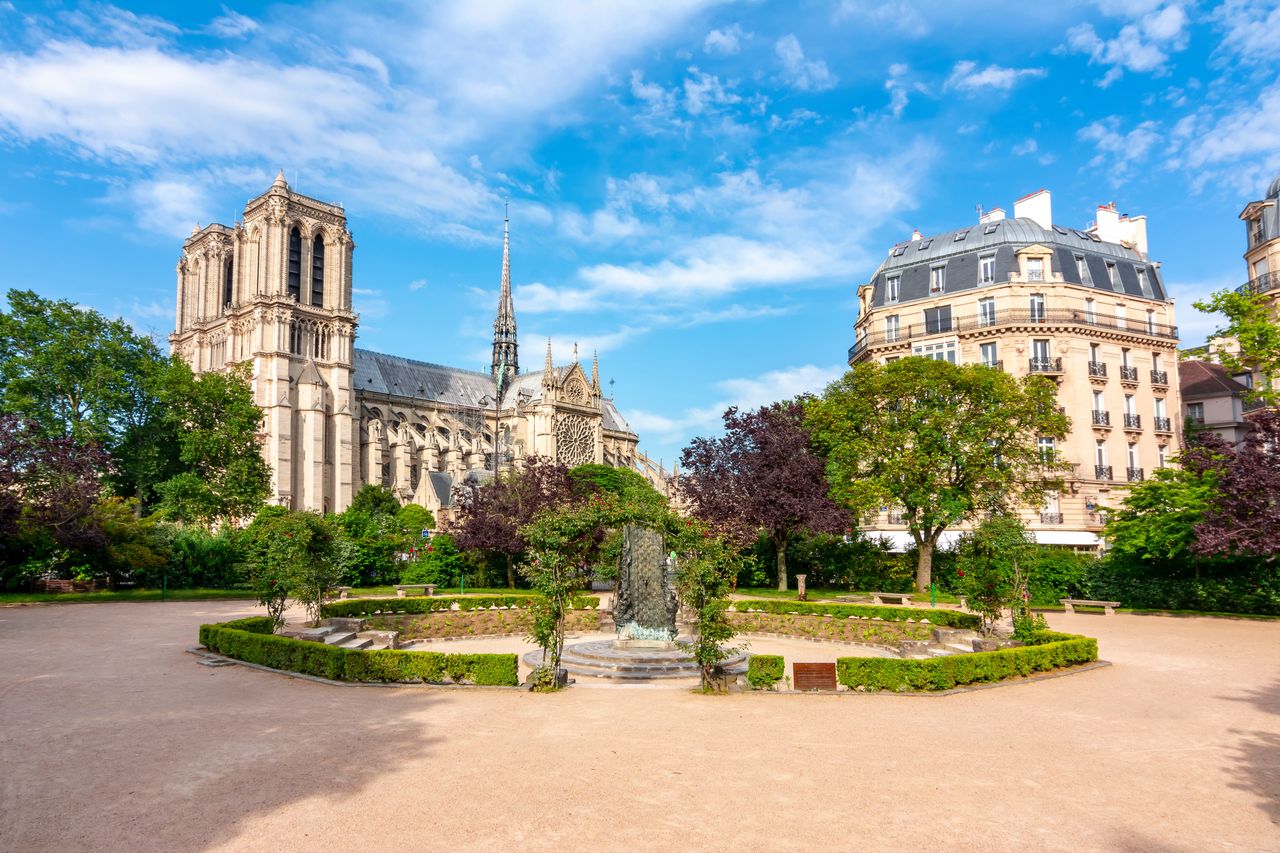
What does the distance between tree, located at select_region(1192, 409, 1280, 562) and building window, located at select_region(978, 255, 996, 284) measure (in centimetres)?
1779

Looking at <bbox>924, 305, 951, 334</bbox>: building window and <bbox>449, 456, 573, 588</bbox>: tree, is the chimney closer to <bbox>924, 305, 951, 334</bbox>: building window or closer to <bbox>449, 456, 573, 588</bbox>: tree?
<bbox>924, 305, 951, 334</bbox>: building window

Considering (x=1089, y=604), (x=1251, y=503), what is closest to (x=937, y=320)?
(x=1089, y=604)

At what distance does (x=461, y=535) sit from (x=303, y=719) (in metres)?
26.1

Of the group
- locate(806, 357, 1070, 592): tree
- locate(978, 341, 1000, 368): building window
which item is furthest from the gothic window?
locate(806, 357, 1070, 592): tree

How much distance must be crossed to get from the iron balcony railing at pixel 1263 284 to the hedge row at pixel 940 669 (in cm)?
3083

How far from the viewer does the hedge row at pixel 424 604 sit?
2462 cm

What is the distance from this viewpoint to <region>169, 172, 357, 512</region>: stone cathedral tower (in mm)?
61781

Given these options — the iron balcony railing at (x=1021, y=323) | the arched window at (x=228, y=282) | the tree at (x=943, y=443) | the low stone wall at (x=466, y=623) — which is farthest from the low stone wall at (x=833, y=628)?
the arched window at (x=228, y=282)

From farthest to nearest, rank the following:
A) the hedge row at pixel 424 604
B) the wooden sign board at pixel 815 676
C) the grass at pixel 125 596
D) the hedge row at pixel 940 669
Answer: the grass at pixel 125 596, the hedge row at pixel 424 604, the wooden sign board at pixel 815 676, the hedge row at pixel 940 669

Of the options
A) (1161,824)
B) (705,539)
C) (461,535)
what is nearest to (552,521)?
(705,539)

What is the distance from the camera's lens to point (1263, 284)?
123ft

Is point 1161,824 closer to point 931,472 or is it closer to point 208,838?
point 208,838

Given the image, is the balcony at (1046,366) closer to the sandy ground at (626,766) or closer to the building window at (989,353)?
the building window at (989,353)

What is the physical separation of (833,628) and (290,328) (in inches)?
2142
